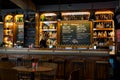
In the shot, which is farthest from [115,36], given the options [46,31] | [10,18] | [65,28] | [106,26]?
[10,18]

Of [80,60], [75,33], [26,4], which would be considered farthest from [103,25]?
[26,4]

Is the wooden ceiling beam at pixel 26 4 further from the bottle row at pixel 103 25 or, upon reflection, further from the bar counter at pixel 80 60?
the bottle row at pixel 103 25

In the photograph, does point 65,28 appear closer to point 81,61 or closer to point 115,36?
point 115,36

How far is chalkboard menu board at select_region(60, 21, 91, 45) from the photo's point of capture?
972cm

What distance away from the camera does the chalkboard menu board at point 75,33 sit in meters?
9.72

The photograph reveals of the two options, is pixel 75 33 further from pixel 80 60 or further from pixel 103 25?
pixel 80 60

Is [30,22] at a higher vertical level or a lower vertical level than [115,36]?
higher

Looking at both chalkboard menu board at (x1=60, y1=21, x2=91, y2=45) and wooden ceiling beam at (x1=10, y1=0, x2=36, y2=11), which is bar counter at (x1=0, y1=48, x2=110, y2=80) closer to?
wooden ceiling beam at (x1=10, y1=0, x2=36, y2=11)

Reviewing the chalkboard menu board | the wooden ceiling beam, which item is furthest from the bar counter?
the chalkboard menu board

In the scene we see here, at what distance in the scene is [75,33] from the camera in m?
9.96

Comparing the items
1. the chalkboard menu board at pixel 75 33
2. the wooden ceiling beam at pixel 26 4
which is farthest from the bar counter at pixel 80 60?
the chalkboard menu board at pixel 75 33

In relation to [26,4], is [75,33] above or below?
below

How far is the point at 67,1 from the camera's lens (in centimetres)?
977

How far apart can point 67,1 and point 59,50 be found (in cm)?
328
